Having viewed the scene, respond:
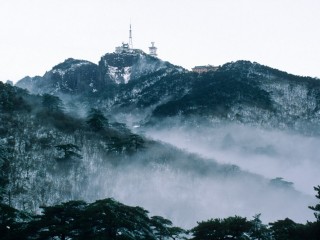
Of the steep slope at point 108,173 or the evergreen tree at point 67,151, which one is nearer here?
the steep slope at point 108,173

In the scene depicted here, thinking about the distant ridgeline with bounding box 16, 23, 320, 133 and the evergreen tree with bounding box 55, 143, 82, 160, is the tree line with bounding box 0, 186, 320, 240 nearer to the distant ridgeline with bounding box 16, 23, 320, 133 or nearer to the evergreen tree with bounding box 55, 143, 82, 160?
the evergreen tree with bounding box 55, 143, 82, 160

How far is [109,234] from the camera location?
26.5 meters

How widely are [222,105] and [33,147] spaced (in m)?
92.2

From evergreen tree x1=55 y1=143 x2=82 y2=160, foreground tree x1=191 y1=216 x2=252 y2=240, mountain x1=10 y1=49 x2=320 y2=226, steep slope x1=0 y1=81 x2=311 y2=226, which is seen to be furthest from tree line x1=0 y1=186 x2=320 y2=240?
evergreen tree x1=55 y1=143 x2=82 y2=160

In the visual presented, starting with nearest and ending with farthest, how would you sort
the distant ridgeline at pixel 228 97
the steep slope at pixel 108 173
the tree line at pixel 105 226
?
the tree line at pixel 105 226 < the steep slope at pixel 108 173 < the distant ridgeline at pixel 228 97

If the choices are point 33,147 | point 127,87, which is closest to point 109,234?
point 33,147

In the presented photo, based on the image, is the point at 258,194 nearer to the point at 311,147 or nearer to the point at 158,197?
the point at 158,197

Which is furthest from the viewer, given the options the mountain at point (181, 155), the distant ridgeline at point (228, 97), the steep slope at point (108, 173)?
the distant ridgeline at point (228, 97)

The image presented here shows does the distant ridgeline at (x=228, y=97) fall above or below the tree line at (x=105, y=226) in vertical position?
above

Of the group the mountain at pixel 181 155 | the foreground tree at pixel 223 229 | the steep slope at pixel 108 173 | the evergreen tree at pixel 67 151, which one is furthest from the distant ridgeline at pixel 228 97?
the foreground tree at pixel 223 229

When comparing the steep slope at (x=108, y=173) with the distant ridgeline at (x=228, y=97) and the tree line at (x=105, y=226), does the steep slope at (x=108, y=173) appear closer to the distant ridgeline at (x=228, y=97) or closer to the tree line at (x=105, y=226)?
the tree line at (x=105, y=226)

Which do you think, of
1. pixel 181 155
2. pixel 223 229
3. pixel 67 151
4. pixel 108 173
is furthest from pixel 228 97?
pixel 223 229

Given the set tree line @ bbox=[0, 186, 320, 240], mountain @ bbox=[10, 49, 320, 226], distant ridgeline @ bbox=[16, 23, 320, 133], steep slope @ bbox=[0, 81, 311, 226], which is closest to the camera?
tree line @ bbox=[0, 186, 320, 240]

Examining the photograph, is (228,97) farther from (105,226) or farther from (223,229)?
(105,226)
